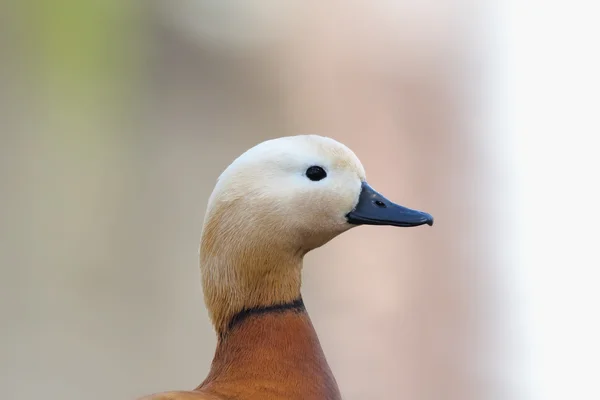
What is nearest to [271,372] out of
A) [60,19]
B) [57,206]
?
[57,206]

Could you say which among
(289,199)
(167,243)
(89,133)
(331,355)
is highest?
(89,133)

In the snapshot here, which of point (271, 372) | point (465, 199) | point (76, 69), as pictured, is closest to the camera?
point (271, 372)

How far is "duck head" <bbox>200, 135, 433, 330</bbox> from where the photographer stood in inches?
21.3

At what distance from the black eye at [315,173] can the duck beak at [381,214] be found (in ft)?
0.11

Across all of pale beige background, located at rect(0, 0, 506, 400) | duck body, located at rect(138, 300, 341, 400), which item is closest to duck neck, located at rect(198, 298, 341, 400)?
duck body, located at rect(138, 300, 341, 400)

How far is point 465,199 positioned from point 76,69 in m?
1.09

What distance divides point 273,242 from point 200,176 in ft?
4.64

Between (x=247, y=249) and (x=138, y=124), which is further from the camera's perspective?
(x=138, y=124)

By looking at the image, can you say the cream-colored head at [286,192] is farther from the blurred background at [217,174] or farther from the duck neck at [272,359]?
the blurred background at [217,174]

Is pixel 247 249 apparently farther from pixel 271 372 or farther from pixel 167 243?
pixel 167 243

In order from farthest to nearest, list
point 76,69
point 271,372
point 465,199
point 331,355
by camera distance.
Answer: point 76,69 → point 465,199 → point 331,355 → point 271,372

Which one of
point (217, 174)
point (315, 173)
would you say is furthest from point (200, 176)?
point (315, 173)

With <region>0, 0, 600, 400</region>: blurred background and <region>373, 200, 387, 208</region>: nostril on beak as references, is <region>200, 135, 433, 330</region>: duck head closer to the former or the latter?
<region>373, 200, 387, 208</region>: nostril on beak

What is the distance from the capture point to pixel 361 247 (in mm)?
1765
